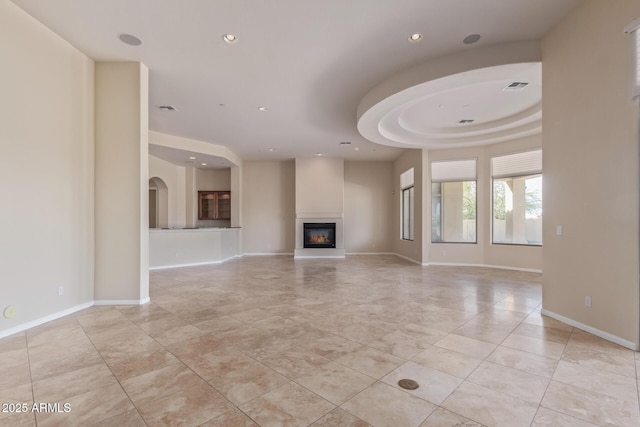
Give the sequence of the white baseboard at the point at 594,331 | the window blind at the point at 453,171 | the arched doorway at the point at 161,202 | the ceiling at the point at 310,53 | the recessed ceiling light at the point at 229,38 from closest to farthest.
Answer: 1. the white baseboard at the point at 594,331
2. the ceiling at the point at 310,53
3. the recessed ceiling light at the point at 229,38
4. the window blind at the point at 453,171
5. the arched doorway at the point at 161,202

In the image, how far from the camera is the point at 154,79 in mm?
4523

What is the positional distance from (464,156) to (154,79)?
7166 mm

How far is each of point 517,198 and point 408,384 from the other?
671 centimetres

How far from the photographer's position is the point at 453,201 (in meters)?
8.07

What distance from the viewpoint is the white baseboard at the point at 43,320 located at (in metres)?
3.09

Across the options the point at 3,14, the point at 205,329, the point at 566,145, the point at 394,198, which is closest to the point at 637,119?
the point at 566,145

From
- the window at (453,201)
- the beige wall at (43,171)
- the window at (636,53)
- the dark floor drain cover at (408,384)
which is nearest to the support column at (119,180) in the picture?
the beige wall at (43,171)

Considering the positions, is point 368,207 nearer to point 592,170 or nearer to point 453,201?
point 453,201

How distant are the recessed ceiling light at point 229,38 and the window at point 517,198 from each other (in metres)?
6.68

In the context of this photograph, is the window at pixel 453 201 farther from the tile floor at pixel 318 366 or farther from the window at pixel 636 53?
the window at pixel 636 53

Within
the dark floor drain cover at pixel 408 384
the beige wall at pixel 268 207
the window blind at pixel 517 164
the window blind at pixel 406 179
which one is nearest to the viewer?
the dark floor drain cover at pixel 408 384

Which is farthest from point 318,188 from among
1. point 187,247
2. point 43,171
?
point 43,171

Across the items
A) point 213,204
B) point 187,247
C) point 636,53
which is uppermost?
point 636,53

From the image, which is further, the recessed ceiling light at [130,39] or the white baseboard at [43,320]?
the recessed ceiling light at [130,39]
